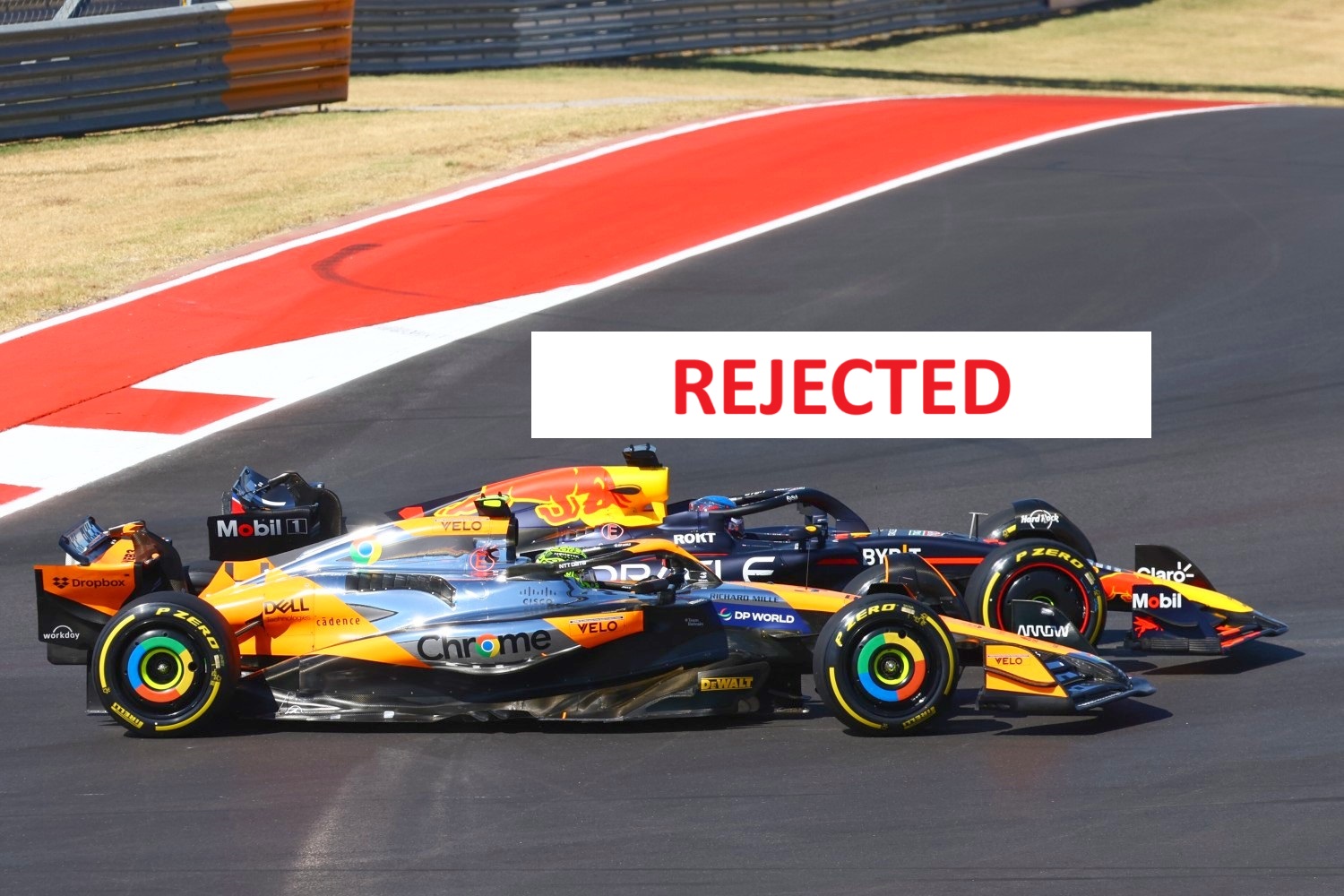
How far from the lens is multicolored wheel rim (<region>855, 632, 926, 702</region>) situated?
7074 mm

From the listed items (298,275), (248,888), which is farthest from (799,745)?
(298,275)

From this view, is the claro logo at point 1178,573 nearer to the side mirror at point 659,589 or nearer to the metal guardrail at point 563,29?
the side mirror at point 659,589

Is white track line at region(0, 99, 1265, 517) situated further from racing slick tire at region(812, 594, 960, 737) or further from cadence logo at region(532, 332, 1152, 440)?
racing slick tire at region(812, 594, 960, 737)

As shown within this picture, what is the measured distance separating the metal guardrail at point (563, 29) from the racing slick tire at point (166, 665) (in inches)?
814

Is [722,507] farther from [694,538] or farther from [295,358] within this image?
[295,358]

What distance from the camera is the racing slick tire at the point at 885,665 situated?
7.05 meters

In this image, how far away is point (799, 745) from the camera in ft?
23.2

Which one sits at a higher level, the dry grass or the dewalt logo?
the dry grass

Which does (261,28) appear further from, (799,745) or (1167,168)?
(799,745)

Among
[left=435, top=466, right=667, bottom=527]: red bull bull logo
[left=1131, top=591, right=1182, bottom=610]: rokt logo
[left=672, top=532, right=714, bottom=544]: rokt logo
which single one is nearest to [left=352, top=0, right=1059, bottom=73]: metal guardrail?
[left=435, top=466, right=667, bottom=527]: red bull bull logo

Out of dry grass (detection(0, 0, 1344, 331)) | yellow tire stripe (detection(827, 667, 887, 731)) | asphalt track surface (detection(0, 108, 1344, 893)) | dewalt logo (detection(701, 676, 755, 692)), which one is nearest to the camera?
asphalt track surface (detection(0, 108, 1344, 893))

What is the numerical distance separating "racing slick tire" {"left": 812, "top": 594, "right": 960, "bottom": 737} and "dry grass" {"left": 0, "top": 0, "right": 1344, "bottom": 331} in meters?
10.1

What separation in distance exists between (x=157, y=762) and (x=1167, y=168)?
50.0 ft

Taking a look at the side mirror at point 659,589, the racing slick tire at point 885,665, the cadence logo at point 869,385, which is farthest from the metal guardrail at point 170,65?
the racing slick tire at point 885,665
